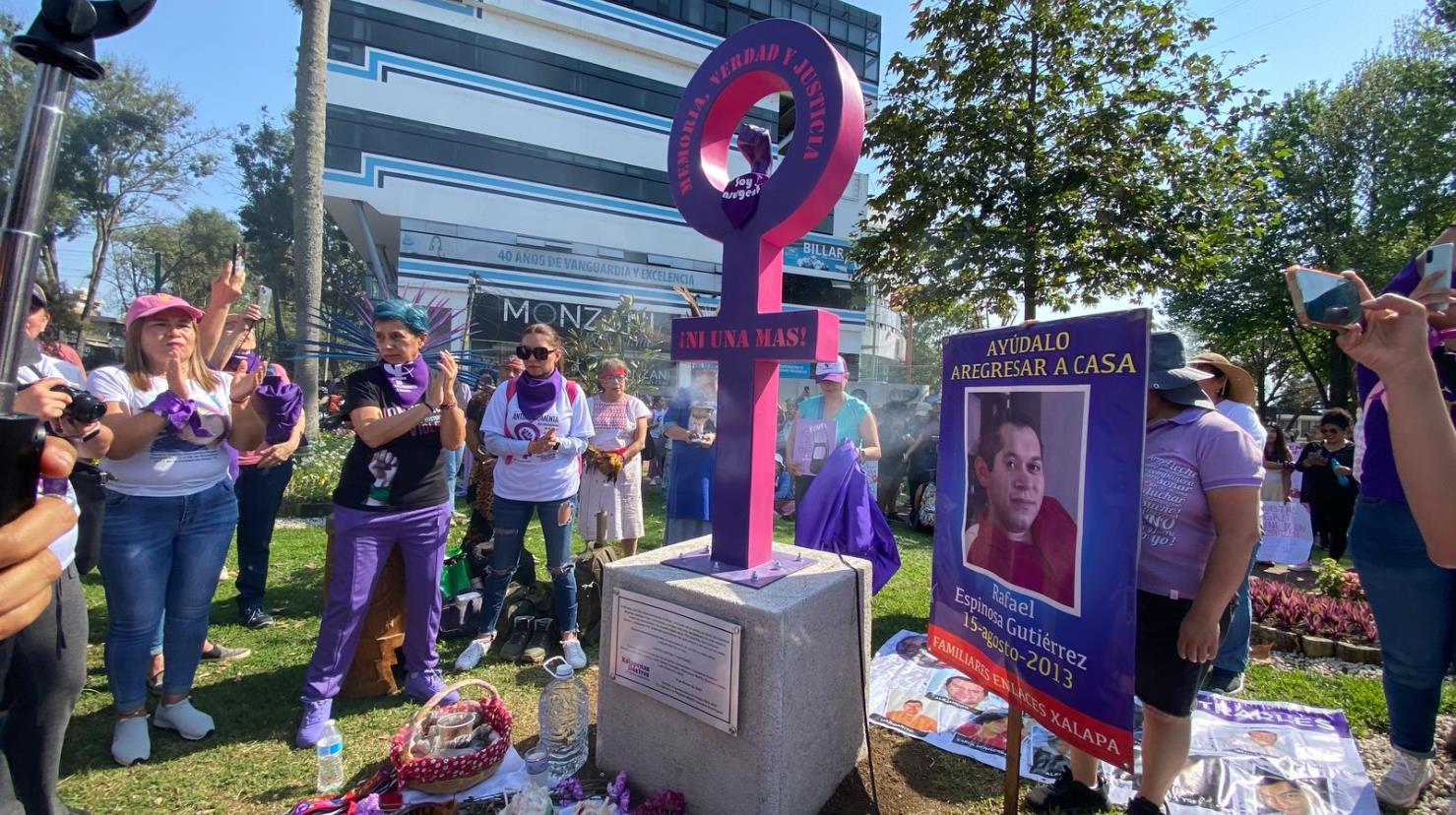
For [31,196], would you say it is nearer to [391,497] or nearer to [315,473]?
[391,497]

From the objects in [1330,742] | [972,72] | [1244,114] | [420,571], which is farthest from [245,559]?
[1244,114]

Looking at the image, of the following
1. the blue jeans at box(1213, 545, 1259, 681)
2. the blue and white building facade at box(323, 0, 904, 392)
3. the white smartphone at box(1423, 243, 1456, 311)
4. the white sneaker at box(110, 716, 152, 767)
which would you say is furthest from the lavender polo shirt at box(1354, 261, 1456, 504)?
the blue and white building facade at box(323, 0, 904, 392)

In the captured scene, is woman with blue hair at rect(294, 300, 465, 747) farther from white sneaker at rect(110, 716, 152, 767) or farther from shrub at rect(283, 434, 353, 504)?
shrub at rect(283, 434, 353, 504)

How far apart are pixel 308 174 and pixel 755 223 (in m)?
8.52

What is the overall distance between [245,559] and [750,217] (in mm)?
4167

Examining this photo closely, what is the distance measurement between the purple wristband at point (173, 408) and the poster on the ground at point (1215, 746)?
3.31 meters

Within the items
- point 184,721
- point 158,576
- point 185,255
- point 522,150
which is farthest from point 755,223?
point 185,255

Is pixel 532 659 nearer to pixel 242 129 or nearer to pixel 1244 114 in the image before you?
pixel 1244 114

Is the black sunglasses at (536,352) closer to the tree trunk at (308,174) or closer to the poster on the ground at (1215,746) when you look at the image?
the poster on the ground at (1215,746)

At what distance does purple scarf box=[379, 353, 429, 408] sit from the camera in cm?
323

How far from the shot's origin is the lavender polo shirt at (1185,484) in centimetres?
215

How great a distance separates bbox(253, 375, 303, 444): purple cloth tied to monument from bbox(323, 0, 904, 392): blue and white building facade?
54.1 ft

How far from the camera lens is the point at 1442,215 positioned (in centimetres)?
1602

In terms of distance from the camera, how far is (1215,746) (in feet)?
10.0
